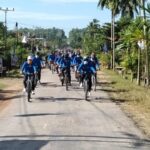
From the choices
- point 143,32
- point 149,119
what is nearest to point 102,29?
point 143,32

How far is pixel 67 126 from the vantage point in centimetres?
1638

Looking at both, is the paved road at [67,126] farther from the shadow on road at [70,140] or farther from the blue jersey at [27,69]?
the blue jersey at [27,69]

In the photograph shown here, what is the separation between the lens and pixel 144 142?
13898 millimetres

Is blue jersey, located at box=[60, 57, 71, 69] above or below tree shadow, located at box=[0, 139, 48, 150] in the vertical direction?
above

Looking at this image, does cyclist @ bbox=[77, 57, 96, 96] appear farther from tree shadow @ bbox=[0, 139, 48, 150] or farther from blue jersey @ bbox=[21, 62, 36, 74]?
tree shadow @ bbox=[0, 139, 48, 150]

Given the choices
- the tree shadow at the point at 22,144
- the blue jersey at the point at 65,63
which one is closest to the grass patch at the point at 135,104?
the blue jersey at the point at 65,63

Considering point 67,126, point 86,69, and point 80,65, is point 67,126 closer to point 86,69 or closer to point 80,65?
point 86,69

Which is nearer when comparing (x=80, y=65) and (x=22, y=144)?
(x=22, y=144)

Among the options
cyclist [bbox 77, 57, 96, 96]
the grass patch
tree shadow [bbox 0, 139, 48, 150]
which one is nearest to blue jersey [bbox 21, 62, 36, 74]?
cyclist [bbox 77, 57, 96, 96]

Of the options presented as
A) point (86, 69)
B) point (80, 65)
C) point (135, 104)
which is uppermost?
point (80, 65)

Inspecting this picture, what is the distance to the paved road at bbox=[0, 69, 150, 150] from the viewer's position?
44.0 ft

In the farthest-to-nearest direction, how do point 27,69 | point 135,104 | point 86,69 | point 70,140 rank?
point 86,69 → point 27,69 → point 135,104 → point 70,140

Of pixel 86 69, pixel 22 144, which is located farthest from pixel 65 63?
pixel 22 144

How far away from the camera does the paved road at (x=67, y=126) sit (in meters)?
13.4
